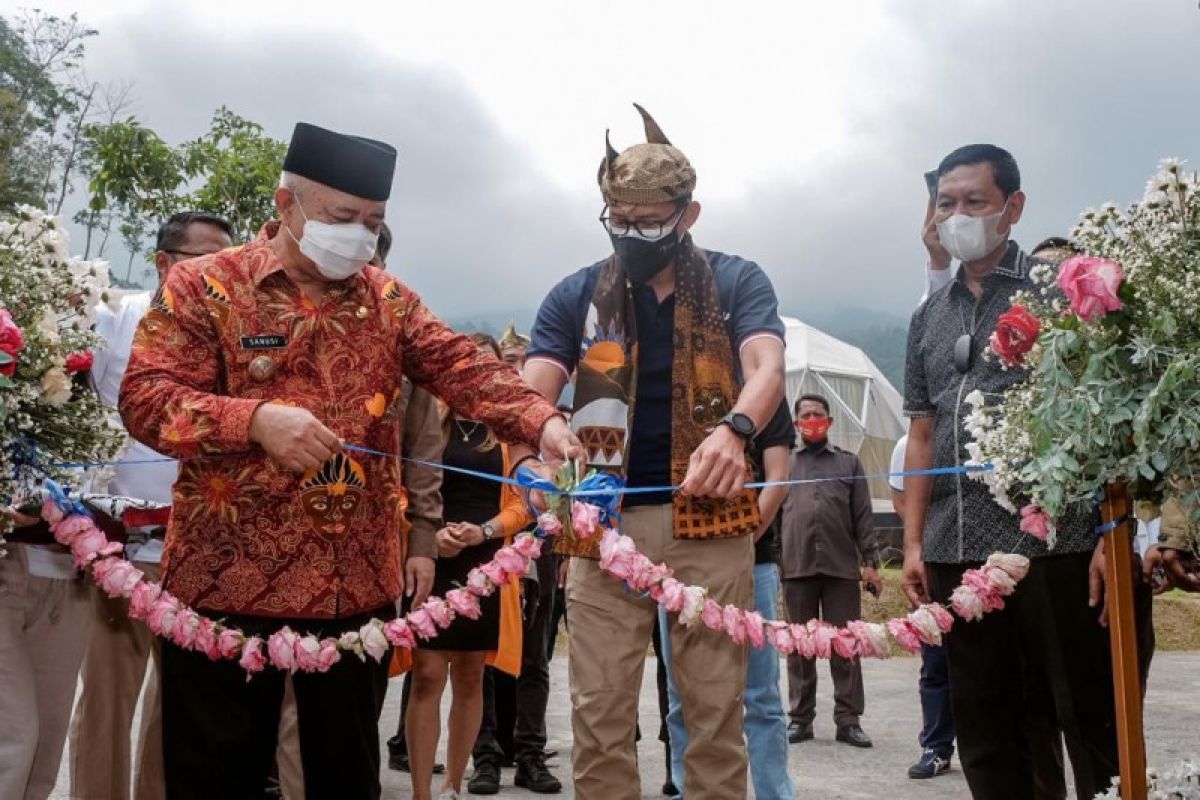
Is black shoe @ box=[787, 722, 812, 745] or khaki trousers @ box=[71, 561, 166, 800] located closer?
khaki trousers @ box=[71, 561, 166, 800]

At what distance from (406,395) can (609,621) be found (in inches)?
56.1

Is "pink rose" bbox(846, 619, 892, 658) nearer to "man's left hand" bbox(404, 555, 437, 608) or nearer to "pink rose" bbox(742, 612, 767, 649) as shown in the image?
"pink rose" bbox(742, 612, 767, 649)

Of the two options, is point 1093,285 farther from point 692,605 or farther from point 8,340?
point 8,340

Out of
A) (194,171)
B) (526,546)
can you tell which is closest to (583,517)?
(526,546)

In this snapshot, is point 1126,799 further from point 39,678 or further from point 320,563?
point 39,678

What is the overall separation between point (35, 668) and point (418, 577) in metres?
1.32

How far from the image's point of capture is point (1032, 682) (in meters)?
4.38

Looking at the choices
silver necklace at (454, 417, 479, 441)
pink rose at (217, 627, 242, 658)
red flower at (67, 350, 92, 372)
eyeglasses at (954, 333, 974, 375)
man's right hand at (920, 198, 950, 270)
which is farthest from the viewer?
silver necklace at (454, 417, 479, 441)

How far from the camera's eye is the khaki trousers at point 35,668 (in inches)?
163

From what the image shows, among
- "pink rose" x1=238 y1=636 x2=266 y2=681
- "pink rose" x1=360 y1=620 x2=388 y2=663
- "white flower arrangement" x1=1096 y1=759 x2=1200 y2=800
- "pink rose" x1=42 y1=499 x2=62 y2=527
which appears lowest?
"white flower arrangement" x1=1096 y1=759 x2=1200 y2=800

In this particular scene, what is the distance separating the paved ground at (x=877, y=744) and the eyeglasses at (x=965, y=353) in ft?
8.58

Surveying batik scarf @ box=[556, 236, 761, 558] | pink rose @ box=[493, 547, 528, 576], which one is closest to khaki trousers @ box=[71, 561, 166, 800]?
pink rose @ box=[493, 547, 528, 576]

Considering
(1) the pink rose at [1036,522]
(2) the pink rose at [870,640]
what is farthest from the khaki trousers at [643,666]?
(1) the pink rose at [1036,522]

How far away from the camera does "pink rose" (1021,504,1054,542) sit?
12.8 feet
